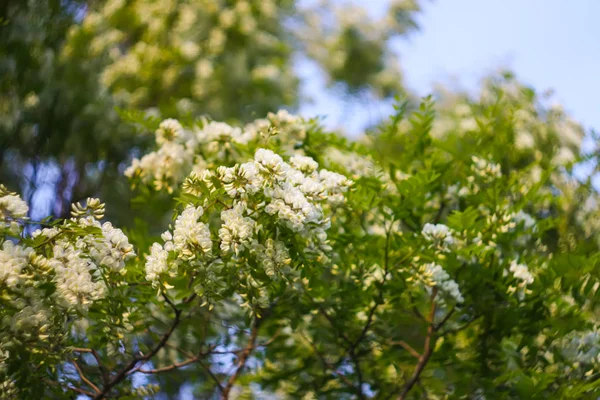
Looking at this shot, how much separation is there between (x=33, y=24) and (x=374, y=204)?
362cm

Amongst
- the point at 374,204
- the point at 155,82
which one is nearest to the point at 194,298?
the point at 374,204

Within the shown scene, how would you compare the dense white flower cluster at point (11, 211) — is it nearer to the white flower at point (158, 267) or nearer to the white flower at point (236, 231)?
the white flower at point (158, 267)

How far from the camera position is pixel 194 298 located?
9.02 ft

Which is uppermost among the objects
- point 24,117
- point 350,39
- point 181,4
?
point 350,39

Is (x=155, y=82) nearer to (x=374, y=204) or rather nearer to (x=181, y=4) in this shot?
(x=181, y=4)

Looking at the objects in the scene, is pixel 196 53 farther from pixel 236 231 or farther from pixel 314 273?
pixel 236 231

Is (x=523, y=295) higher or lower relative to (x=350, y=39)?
lower

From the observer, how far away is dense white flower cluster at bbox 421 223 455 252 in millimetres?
2850

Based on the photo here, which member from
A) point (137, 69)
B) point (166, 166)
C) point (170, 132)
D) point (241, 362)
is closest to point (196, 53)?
point (137, 69)

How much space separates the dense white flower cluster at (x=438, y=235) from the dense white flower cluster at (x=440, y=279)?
0.09m

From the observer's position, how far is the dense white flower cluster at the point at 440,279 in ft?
9.24

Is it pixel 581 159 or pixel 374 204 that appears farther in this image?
pixel 581 159

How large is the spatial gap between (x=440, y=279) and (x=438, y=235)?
20 centimetres

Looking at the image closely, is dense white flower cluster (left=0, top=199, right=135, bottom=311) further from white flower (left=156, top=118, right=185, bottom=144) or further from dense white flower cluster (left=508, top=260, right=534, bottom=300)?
dense white flower cluster (left=508, top=260, right=534, bottom=300)
